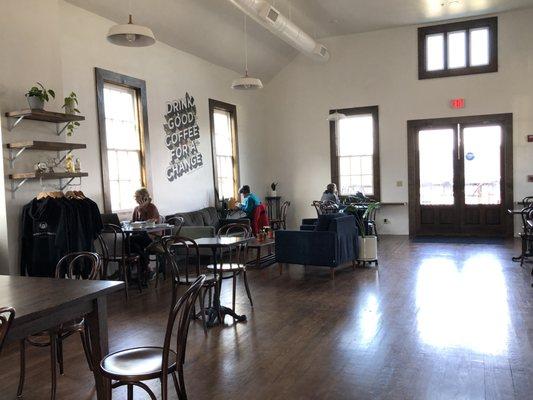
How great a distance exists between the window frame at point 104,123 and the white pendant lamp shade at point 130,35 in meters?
2.01

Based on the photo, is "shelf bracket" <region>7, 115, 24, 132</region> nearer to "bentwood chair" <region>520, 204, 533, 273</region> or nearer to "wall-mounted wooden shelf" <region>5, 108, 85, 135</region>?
"wall-mounted wooden shelf" <region>5, 108, 85, 135</region>

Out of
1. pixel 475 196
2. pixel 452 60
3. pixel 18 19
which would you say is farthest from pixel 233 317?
pixel 452 60

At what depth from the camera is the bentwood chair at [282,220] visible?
10.2m

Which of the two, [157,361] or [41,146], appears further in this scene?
[41,146]

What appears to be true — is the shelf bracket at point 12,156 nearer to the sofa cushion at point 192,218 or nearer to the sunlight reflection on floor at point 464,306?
the sofa cushion at point 192,218

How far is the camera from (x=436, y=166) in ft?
32.4

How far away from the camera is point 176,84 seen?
797cm

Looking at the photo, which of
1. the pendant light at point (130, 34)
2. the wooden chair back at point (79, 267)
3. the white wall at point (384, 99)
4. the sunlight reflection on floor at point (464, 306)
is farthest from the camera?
the white wall at point (384, 99)

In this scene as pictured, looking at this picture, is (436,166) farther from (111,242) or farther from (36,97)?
(36,97)

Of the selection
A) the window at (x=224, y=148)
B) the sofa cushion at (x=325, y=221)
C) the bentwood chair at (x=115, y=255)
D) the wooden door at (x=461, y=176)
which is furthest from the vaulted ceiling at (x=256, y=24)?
the sofa cushion at (x=325, y=221)

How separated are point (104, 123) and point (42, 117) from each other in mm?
1403

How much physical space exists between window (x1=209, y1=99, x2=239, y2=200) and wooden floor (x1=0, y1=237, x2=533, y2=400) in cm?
357

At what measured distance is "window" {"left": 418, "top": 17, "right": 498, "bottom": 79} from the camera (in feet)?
30.6

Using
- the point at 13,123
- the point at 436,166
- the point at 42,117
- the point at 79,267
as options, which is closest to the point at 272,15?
the point at 42,117
